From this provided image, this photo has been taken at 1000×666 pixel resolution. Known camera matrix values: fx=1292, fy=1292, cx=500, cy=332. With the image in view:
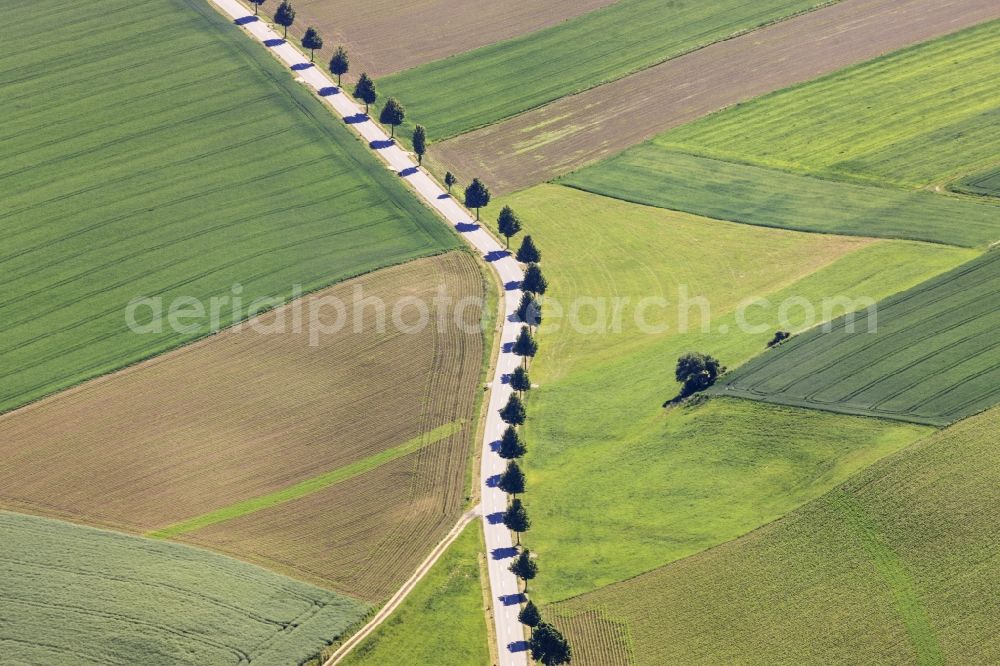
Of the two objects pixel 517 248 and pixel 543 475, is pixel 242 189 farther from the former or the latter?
pixel 543 475

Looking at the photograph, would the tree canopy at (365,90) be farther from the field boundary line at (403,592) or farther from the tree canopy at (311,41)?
the field boundary line at (403,592)

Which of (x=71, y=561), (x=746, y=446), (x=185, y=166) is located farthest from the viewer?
(x=185, y=166)

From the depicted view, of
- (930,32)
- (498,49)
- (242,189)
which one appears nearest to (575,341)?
(242,189)

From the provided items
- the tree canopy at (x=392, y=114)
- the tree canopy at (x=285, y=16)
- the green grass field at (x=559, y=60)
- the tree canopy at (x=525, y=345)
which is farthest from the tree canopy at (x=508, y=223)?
the tree canopy at (x=285, y=16)

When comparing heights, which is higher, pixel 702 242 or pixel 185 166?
pixel 185 166

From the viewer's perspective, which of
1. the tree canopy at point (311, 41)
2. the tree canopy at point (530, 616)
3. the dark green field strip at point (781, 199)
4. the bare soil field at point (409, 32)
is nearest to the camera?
the tree canopy at point (530, 616)

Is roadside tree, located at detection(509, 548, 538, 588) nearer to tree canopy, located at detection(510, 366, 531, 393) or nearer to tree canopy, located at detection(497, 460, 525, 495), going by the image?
tree canopy, located at detection(497, 460, 525, 495)

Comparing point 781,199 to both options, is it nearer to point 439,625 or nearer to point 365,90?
point 365,90
